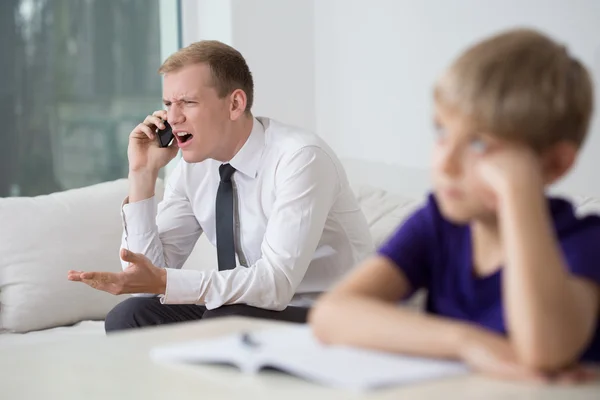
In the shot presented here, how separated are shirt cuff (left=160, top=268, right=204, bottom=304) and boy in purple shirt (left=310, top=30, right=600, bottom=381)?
1153 mm

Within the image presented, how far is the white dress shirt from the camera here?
88.9 inches

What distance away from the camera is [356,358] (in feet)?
3.18

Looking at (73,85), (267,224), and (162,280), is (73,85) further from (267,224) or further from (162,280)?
(162,280)

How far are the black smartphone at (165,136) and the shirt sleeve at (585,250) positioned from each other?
168 cm

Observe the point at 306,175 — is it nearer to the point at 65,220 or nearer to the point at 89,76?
the point at 65,220

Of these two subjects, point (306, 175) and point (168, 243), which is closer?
point (306, 175)

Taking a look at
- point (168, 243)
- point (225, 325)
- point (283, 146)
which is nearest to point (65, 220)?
point (168, 243)

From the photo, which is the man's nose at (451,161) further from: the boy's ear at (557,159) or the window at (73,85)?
the window at (73,85)

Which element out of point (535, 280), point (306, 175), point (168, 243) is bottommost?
point (168, 243)

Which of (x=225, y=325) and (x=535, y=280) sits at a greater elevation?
(x=535, y=280)

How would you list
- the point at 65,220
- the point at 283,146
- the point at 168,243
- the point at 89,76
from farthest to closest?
the point at 89,76
the point at 65,220
the point at 168,243
the point at 283,146

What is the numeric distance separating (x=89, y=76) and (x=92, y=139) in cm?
25

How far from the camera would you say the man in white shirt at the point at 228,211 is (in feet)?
7.41

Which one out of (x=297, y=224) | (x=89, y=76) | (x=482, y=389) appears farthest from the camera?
(x=89, y=76)
